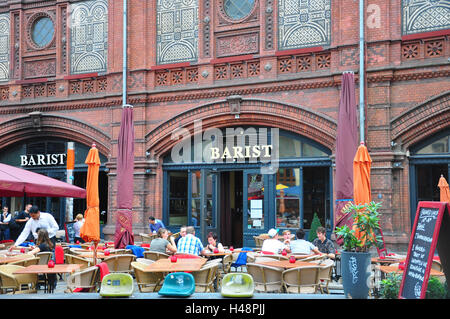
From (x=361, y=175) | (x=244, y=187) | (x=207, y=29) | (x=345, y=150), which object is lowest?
(x=244, y=187)

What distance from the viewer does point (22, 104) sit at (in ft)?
60.4

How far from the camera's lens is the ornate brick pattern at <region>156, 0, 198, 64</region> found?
16250 mm

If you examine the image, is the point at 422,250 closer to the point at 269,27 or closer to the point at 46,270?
the point at 46,270

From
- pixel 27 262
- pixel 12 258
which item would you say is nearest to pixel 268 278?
pixel 27 262

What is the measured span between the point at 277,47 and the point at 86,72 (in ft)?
23.5

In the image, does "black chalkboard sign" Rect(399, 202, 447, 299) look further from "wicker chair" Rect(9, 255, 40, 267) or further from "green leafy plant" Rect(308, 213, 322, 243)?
"green leafy plant" Rect(308, 213, 322, 243)

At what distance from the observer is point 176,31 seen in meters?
16.5

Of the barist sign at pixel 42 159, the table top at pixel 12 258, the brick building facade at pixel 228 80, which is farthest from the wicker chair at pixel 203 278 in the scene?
the barist sign at pixel 42 159

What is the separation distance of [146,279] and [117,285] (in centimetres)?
223

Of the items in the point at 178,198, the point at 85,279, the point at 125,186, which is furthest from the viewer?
the point at 178,198

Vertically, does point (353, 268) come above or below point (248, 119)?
below

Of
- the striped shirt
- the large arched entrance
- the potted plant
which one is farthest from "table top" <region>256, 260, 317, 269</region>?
the large arched entrance
